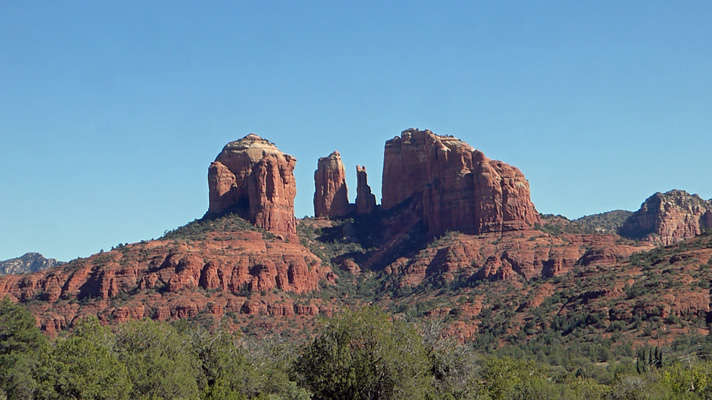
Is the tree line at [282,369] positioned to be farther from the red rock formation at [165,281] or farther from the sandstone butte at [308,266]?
the red rock formation at [165,281]

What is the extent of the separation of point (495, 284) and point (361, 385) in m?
107

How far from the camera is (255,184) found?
601 ft

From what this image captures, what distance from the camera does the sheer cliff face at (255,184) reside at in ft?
599

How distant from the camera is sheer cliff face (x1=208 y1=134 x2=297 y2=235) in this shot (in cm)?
18250

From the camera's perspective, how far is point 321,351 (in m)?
63.4

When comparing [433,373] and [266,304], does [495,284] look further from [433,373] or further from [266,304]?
[433,373]

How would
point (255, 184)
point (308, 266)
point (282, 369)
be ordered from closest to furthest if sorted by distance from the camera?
point (282, 369) < point (308, 266) < point (255, 184)

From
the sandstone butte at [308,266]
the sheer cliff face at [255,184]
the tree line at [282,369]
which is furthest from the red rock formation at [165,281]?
the tree line at [282,369]

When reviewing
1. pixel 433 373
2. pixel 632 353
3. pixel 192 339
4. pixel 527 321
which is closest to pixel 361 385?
pixel 433 373

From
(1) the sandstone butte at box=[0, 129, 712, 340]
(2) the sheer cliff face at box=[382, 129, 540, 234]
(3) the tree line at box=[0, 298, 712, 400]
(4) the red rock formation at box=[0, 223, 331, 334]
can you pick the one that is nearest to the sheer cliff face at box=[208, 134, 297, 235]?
(1) the sandstone butte at box=[0, 129, 712, 340]

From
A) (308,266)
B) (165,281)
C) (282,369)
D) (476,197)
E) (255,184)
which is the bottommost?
(282,369)

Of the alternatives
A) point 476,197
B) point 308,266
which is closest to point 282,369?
point 308,266

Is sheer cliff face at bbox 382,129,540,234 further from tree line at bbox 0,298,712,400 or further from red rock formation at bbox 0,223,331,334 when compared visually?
tree line at bbox 0,298,712,400

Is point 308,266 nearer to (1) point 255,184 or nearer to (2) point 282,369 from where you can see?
(1) point 255,184
